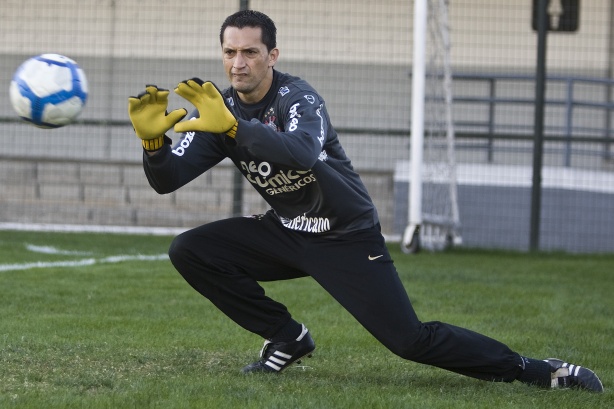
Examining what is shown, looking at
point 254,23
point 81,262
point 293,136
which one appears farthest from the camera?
point 81,262

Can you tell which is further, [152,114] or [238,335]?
[238,335]

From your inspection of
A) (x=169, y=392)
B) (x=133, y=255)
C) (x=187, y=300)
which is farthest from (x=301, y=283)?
(x=169, y=392)

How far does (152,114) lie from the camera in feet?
14.5

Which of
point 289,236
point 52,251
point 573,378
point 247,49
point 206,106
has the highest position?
point 247,49

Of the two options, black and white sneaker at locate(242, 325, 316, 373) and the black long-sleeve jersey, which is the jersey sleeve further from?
black and white sneaker at locate(242, 325, 316, 373)

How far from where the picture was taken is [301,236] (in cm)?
496

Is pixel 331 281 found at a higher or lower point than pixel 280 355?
higher

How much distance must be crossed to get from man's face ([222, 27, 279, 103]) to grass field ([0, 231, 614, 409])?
125 centimetres

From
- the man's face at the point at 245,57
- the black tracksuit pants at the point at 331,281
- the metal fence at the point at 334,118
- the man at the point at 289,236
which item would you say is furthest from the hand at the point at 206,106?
the metal fence at the point at 334,118

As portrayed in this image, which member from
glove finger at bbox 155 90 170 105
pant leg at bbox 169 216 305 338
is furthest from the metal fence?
glove finger at bbox 155 90 170 105

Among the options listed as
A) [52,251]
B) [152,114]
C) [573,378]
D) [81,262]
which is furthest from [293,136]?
[52,251]

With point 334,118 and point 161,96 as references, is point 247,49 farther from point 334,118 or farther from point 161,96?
point 334,118

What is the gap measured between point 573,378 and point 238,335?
2.01 metres

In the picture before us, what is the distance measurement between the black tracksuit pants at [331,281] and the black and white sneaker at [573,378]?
178 millimetres
